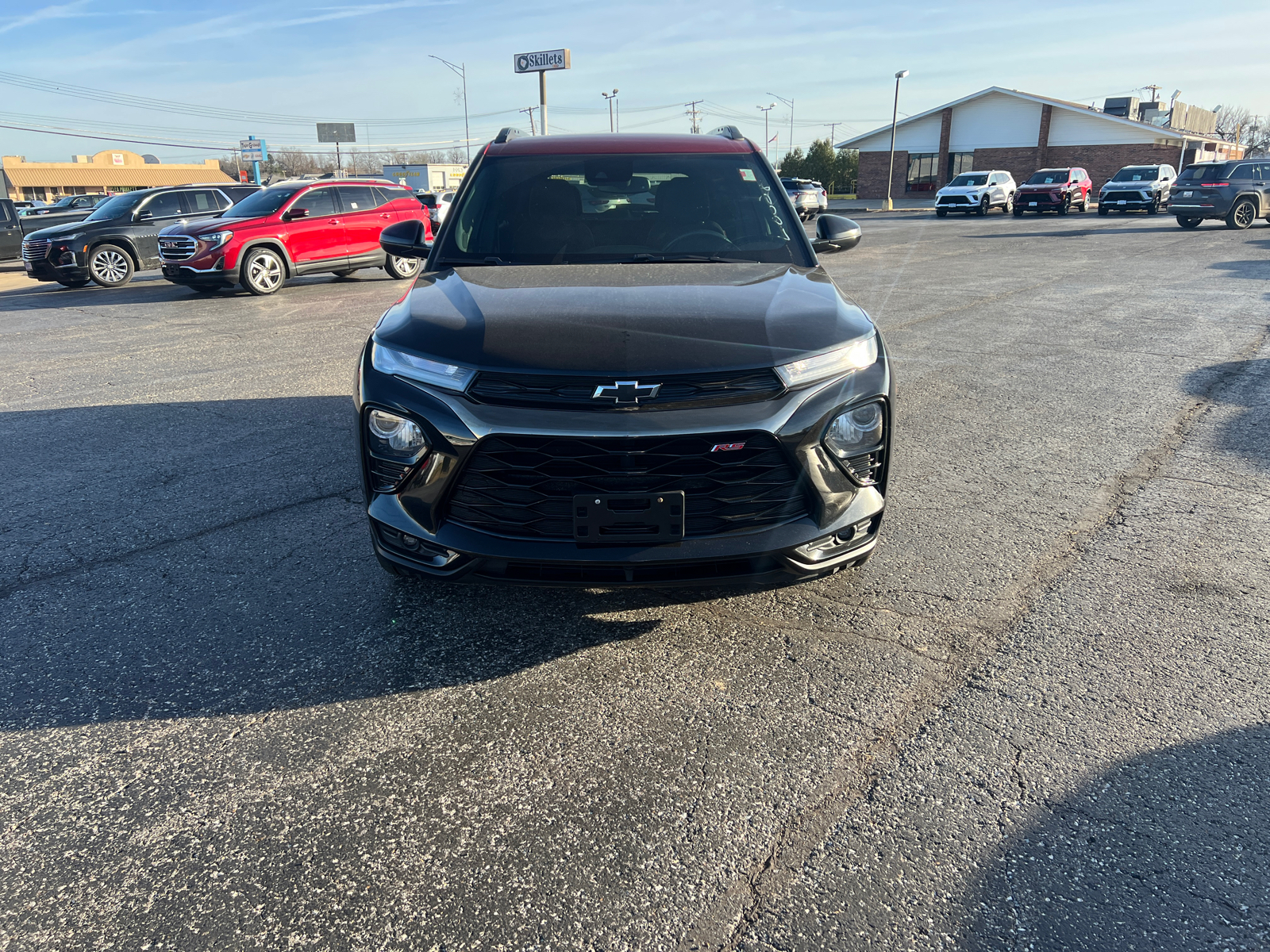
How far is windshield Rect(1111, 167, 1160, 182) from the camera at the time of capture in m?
31.6

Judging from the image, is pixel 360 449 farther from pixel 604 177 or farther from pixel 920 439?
pixel 920 439

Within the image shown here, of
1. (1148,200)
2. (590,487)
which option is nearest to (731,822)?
(590,487)

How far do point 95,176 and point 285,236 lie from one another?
271 ft

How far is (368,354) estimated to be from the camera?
3.00 meters

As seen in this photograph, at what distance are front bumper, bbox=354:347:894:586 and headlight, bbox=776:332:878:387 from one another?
38 millimetres

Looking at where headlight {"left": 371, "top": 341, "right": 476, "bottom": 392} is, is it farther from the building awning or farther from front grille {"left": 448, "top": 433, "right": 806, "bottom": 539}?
the building awning

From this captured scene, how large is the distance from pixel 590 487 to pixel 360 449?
851 mm

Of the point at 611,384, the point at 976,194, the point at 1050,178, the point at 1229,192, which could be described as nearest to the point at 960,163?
the point at 976,194

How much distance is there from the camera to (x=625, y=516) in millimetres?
2600

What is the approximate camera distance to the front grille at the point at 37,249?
1524 centimetres

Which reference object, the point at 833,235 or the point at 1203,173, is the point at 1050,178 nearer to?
the point at 1203,173

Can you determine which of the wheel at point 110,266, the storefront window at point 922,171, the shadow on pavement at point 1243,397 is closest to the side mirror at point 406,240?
the shadow on pavement at point 1243,397

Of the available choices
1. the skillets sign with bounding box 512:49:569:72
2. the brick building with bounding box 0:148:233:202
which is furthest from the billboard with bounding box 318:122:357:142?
the skillets sign with bounding box 512:49:569:72

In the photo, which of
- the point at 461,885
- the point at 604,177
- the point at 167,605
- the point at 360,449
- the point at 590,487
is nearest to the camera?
the point at 461,885
